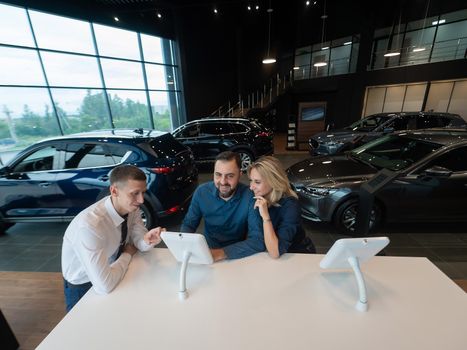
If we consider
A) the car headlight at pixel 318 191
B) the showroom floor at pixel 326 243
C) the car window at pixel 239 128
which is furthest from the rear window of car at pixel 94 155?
the car window at pixel 239 128

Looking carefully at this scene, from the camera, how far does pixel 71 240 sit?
121cm

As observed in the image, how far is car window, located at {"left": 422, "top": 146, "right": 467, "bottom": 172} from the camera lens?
109 inches

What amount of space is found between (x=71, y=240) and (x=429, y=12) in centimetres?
1392

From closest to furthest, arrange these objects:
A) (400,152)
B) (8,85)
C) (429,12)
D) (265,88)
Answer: (400,152) → (8,85) → (429,12) → (265,88)

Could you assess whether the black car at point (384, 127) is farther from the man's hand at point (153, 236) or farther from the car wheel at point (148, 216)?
the man's hand at point (153, 236)

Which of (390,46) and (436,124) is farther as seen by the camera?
(390,46)

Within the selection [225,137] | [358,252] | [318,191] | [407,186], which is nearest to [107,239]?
[358,252]

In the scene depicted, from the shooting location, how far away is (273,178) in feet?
4.81

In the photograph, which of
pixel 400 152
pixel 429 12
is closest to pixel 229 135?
pixel 400 152

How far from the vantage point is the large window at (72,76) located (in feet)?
18.5

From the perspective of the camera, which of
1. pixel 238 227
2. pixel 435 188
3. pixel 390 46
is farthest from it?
pixel 390 46

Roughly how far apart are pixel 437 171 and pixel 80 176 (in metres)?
4.60

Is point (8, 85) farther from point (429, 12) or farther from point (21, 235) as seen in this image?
point (429, 12)

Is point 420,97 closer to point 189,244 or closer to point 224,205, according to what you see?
point 224,205
